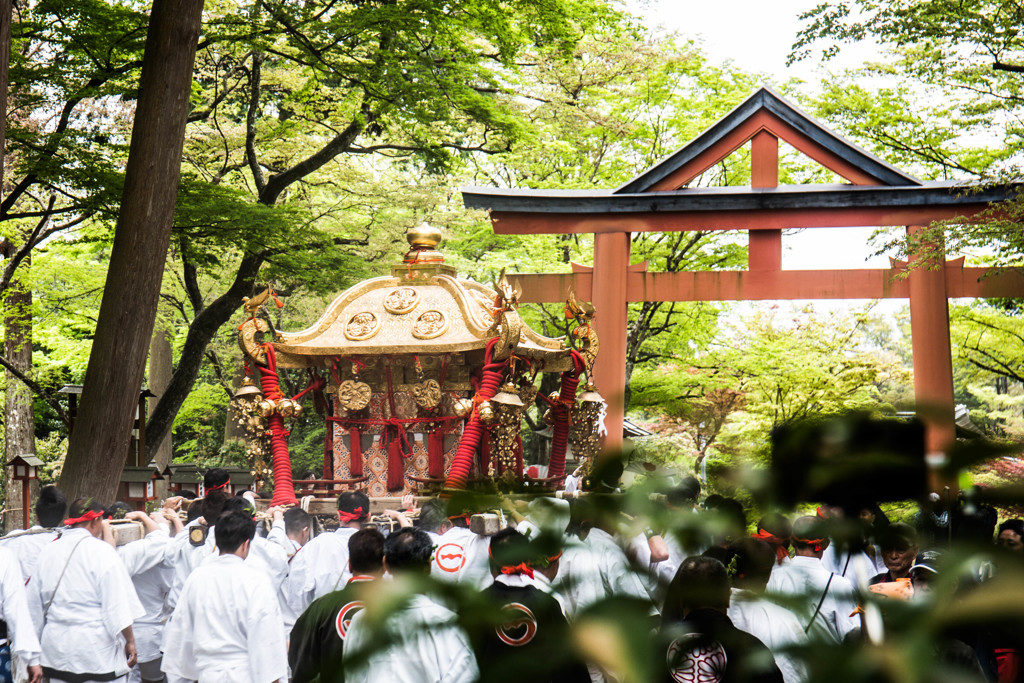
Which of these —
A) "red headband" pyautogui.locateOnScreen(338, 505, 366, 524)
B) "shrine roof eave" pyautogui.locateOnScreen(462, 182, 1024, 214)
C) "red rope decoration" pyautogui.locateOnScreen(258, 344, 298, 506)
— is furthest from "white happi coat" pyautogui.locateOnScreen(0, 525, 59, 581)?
"shrine roof eave" pyautogui.locateOnScreen(462, 182, 1024, 214)

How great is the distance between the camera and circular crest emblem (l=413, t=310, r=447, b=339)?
9375mm

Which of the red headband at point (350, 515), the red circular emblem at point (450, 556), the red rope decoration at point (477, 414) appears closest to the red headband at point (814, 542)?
the red circular emblem at point (450, 556)

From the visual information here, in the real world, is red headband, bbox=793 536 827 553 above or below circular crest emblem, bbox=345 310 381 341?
below

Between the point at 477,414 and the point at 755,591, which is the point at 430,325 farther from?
the point at 755,591

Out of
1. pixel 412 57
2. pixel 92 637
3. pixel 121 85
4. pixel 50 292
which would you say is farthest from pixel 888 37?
pixel 50 292

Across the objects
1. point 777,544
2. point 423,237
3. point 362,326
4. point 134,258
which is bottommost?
point 777,544

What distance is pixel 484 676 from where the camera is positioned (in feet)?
2.17

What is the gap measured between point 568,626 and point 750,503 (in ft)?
0.78

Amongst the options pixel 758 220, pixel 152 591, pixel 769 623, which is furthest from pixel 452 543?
pixel 758 220

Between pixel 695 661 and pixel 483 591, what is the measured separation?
314mm

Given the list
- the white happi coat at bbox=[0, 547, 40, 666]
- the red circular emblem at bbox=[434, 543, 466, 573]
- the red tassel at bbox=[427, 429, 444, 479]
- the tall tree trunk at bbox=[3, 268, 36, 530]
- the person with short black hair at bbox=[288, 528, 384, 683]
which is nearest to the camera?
the person with short black hair at bbox=[288, 528, 384, 683]

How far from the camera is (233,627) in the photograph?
4.39 metres

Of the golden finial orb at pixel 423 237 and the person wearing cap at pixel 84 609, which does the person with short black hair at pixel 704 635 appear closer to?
the person wearing cap at pixel 84 609

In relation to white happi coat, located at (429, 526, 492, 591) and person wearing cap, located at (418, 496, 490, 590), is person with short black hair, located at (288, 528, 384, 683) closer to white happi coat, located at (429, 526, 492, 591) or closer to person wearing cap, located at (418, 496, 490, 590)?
person wearing cap, located at (418, 496, 490, 590)
